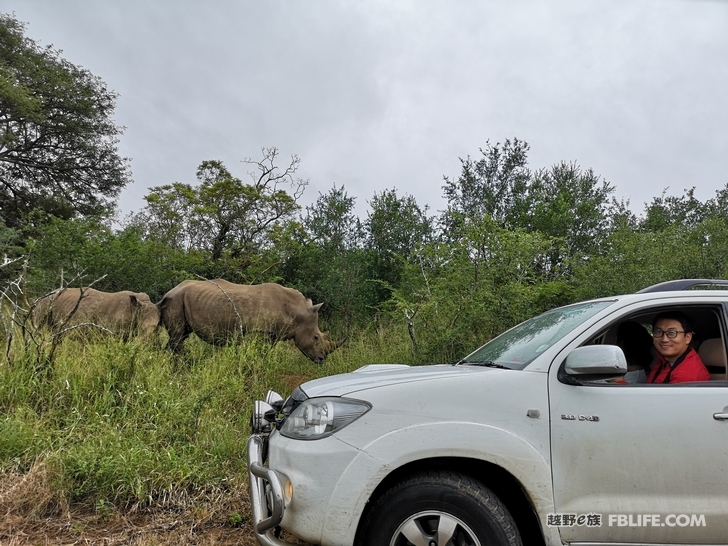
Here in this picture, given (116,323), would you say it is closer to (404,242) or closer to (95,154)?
(404,242)

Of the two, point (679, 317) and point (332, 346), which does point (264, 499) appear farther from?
point (332, 346)

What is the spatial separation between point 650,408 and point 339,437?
159cm

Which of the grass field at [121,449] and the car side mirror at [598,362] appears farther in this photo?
the grass field at [121,449]

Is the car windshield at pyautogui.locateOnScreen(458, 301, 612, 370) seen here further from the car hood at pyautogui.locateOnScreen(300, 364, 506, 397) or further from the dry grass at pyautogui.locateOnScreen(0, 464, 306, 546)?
the dry grass at pyautogui.locateOnScreen(0, 464, 306, 546)

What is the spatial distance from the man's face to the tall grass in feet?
10.9

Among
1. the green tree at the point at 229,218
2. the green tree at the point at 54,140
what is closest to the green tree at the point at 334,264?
the green tree at the point at 229,218

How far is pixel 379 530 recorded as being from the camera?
8.64 feet

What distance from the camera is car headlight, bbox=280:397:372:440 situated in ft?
9.27

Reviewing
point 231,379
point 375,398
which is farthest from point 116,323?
point 375,398

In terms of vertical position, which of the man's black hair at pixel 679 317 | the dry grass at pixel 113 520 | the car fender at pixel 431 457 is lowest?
the dry grass at pixel 113 520

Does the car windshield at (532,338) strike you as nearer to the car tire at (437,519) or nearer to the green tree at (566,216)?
the car tire at (437,519)

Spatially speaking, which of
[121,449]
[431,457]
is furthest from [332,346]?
[431,457]

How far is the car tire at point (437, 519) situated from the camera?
8.59 ft

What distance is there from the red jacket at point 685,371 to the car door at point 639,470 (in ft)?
1.33
